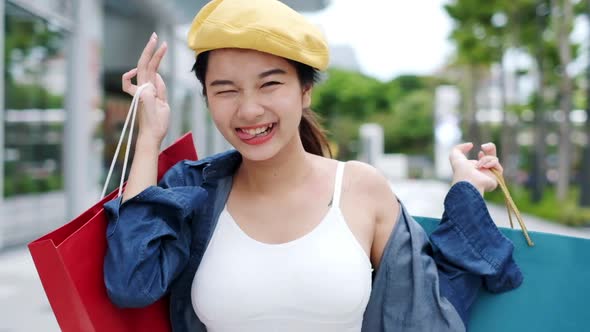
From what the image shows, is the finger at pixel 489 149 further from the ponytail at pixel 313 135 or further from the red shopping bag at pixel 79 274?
the red shopping bag at pixel 79 274

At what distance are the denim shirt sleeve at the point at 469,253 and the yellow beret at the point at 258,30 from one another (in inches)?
18.0

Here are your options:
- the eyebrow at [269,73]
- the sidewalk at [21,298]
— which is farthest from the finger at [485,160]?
the sidewalk at [21,298]

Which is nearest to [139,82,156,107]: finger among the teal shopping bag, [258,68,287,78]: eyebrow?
[258,68,287,78]: eyebrow

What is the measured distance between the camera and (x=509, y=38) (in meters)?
21.3

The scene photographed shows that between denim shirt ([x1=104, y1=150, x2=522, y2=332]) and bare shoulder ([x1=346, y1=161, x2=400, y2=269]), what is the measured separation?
0.02m

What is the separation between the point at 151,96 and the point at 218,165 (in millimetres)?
223

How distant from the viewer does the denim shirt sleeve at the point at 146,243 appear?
126 cm

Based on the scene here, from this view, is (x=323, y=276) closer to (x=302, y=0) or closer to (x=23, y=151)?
(x=23, y=151)

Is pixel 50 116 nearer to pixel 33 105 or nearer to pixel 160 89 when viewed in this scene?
pixel 33 105

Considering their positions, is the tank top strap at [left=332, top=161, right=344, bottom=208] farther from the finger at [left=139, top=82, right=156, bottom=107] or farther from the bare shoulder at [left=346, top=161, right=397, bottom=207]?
the finger at [left=139, top=82, right=156, bottom=107]

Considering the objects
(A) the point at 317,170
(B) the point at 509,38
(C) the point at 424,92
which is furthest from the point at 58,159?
(C) the point at 424,92

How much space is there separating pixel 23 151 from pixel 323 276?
33.8 ft

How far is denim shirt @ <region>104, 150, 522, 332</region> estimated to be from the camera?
136cm

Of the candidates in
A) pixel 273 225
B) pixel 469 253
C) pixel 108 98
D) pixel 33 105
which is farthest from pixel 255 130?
pixel 108 98
